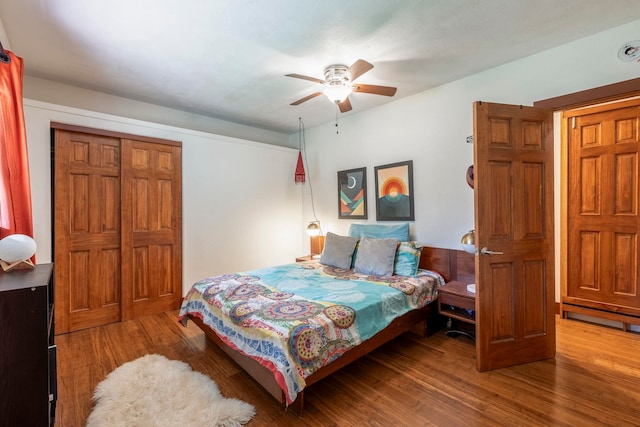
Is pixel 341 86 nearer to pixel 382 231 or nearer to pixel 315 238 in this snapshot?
→ pixel 382 231

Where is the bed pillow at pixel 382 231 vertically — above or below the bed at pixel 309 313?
above

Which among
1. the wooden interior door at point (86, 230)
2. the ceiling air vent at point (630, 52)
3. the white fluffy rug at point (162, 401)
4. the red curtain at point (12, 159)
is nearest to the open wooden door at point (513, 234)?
the ceiling air vent at point (630, 52)

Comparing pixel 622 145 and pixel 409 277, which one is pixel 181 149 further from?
pixel 622 145

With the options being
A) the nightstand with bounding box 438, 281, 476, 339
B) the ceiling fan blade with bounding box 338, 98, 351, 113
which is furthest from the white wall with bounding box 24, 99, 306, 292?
the nightstand with bounding box 438, 281, 476, 339

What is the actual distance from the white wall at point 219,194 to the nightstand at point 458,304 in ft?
9.19

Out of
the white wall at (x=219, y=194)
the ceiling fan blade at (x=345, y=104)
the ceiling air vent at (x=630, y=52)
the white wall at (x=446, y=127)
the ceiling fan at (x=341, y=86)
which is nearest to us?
the ceiling air vent at (x=630, y=52)

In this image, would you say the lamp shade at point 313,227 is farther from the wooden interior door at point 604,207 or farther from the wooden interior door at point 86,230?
the wooden interior door at point 604,207

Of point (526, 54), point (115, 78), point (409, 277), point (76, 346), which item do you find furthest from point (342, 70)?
point (76, 346)

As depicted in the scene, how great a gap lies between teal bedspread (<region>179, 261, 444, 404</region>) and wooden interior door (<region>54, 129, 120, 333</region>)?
4.08 feet

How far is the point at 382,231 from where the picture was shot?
3652 mm

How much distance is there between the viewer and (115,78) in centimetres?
301

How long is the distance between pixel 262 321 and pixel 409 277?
173cm

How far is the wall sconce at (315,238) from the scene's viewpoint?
14.7 ft

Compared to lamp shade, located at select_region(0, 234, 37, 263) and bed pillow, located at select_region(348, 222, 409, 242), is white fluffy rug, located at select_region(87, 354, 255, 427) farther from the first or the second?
bed pillow, located at select_region(348, 222, 409, 242)
